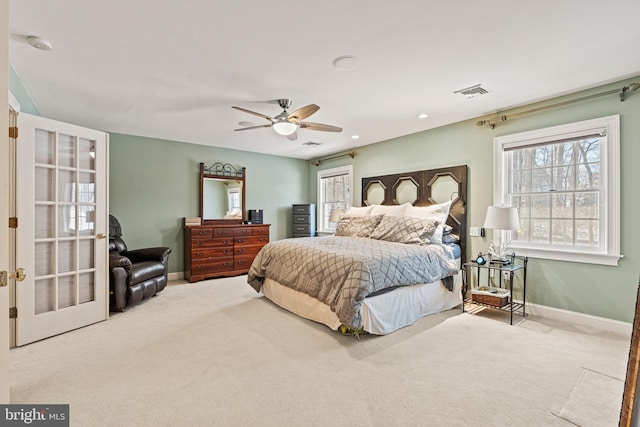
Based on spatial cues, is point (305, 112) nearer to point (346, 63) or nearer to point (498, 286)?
point (346, 63)

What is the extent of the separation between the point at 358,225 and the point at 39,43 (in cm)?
386

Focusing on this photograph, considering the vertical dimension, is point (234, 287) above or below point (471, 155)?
below

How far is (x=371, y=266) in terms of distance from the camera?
2.85 m

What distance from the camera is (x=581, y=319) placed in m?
3.21

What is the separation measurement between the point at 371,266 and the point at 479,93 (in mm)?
2251

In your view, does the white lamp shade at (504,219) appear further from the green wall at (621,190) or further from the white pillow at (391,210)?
the white pillow at (391,210)

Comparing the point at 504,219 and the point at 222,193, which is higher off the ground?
the point at 222,193

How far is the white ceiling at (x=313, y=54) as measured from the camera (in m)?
2.00

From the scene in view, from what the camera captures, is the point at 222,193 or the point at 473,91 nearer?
the point at 473,91

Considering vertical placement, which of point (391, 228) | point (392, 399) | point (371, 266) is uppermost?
point (391, 228)

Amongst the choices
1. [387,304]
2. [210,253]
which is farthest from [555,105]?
[210,253]

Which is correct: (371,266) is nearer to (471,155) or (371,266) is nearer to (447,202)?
(447,202)

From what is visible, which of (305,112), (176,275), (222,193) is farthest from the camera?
(222,193)

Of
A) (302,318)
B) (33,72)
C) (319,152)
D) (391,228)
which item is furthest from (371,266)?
(319,152)
